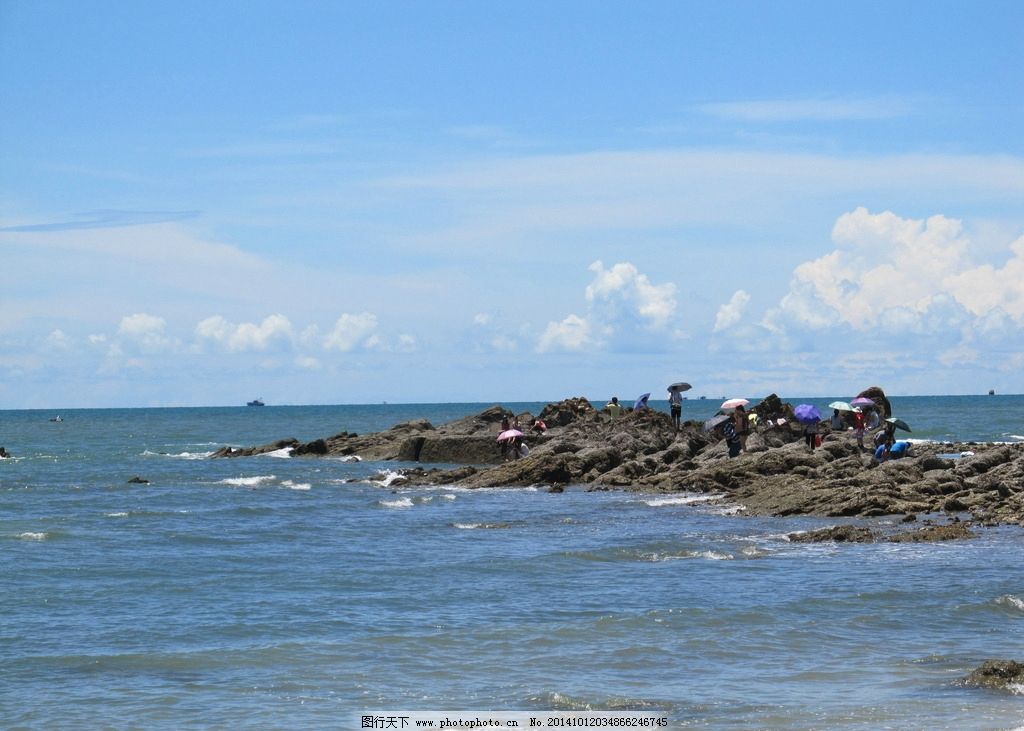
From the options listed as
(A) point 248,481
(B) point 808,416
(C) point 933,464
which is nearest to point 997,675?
(C) point 933,464

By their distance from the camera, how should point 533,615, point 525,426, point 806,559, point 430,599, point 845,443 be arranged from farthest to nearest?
point 525,426
point 845,443
point 806,559
point 430,599
point 533,615

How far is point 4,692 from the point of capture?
559 inches

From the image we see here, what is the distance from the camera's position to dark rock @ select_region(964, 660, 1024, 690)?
1331cm

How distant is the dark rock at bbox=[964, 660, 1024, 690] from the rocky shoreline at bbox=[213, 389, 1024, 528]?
36.1 feet

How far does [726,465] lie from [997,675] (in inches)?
932

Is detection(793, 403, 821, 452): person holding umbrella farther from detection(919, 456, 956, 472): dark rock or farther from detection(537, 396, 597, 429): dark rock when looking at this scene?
detection(537, 396, 597, 429): dark rock

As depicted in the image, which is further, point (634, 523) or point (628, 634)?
point (634, 523)

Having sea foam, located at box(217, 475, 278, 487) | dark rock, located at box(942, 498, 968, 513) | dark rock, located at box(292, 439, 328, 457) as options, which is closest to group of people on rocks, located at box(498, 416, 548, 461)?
sea foam, located at box(217, 475, 278, 487)

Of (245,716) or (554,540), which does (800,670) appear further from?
(554,540)

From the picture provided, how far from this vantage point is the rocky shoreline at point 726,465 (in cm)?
2866

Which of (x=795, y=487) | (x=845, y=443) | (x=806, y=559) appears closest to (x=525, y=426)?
(x=845, y=443)

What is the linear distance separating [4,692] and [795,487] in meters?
21.7

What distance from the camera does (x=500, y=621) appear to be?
17812 mm

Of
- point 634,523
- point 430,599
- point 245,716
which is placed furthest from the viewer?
point 634,523
